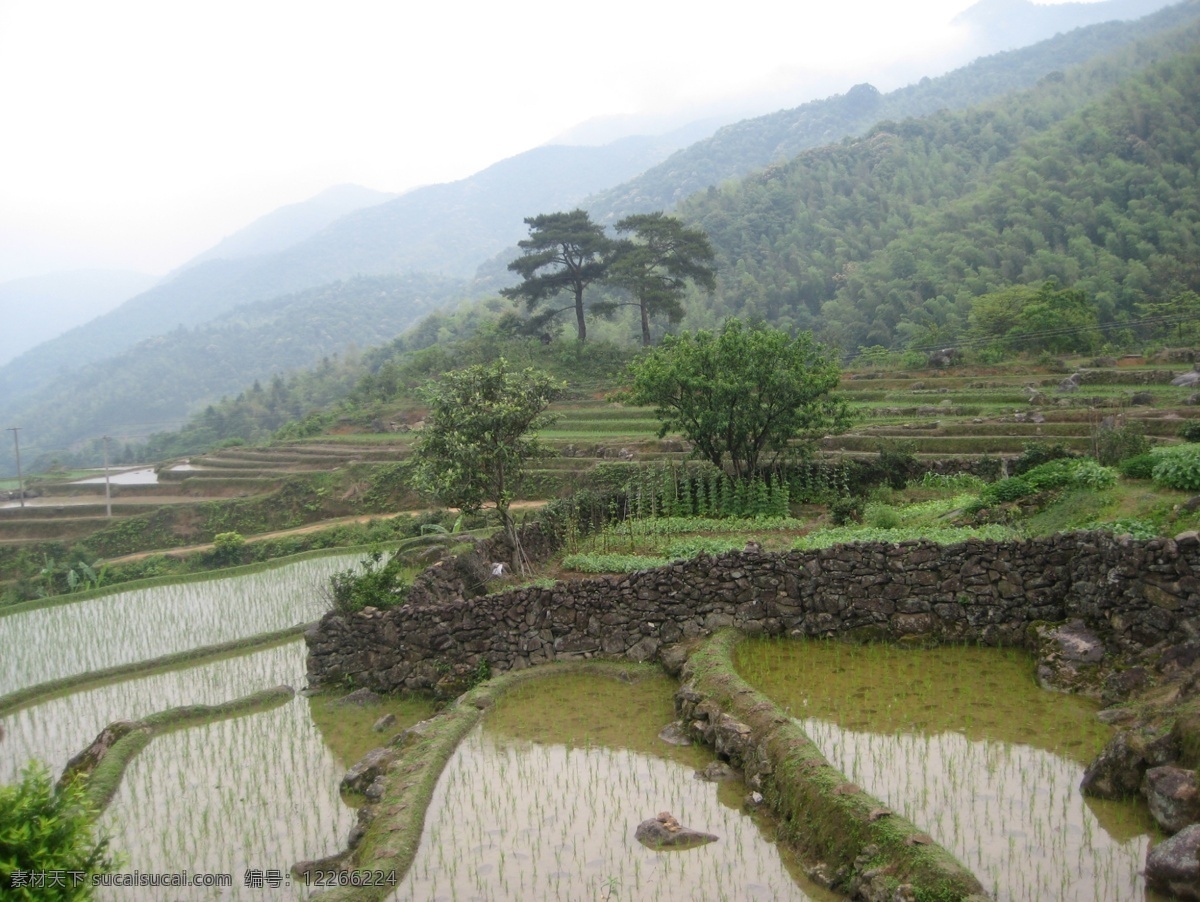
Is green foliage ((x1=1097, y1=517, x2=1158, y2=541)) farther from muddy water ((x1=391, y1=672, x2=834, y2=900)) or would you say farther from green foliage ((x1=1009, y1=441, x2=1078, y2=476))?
green foliage ((x1=1009, y1=441, x2=1078, y2=476))

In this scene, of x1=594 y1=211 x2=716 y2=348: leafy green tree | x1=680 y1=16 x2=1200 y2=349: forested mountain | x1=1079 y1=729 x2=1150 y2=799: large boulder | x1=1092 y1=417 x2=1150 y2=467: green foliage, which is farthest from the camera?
x1=680 y1=16 x2=1200 y2=349: forested mountain

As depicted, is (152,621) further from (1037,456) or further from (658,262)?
(658,262)

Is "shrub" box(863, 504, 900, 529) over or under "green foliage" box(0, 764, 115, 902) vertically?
under

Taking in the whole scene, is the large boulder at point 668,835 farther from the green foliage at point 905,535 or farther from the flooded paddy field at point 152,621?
the flooded paddy field at point 152,621

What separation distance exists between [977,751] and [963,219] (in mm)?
75426

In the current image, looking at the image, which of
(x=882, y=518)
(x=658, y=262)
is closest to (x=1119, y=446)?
(x=882, y=518)

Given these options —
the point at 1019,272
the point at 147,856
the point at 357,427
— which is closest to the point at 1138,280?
the point at 1019,272

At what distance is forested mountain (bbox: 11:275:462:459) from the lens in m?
110

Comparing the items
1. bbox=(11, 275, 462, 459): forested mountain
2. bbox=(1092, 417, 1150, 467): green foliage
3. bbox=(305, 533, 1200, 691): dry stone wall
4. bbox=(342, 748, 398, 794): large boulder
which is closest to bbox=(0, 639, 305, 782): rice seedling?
bbox=(305, 533, 1200, 691): dry stone wall

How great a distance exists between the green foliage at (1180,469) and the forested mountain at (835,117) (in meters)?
141

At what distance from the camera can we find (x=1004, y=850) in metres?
7.68

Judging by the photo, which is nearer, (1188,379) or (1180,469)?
(1180,469)

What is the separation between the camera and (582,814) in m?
9.45

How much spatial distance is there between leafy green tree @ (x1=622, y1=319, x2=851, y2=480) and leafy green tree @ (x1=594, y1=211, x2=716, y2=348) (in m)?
25.0
